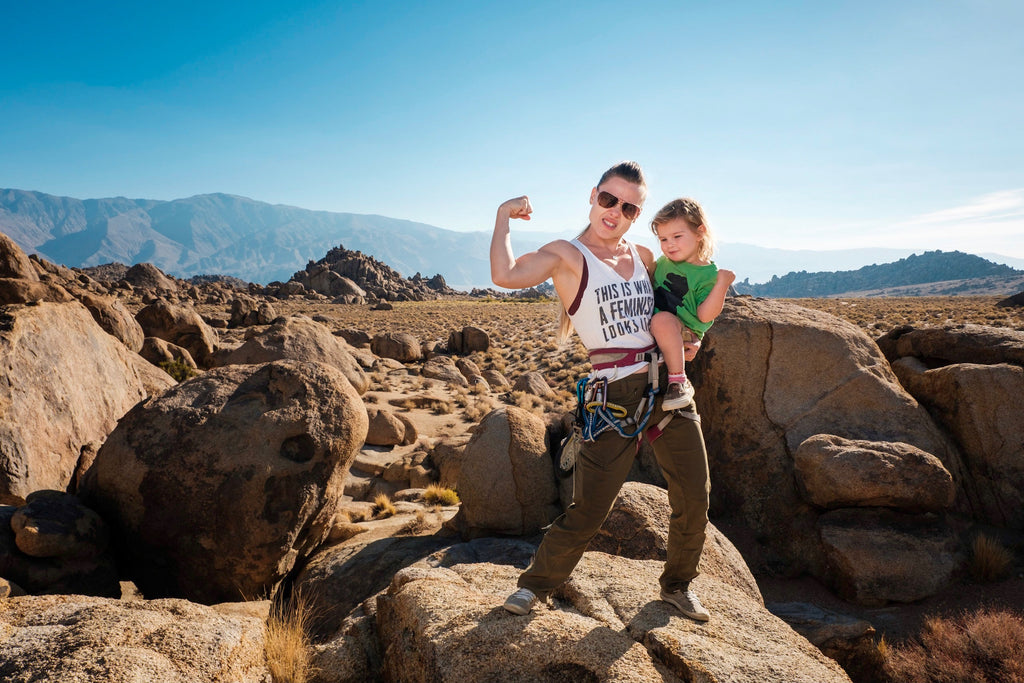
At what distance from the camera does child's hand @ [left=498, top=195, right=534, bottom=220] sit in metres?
2.95

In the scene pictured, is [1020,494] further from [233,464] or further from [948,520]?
[233,464]

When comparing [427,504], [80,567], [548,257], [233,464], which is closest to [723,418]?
[427,504]

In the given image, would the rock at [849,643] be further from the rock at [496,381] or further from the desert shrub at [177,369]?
the rock at [496,381]

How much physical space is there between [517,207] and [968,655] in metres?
4.74

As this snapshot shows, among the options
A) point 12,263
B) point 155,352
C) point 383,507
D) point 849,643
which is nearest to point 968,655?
point 849,643

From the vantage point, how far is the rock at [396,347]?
23.5m

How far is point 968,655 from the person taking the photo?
4055 millimetres

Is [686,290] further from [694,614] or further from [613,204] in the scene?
[694,614]

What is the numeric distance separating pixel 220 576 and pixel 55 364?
11.7 ft

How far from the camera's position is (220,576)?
511cm

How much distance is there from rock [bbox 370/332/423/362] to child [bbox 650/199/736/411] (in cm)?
2101

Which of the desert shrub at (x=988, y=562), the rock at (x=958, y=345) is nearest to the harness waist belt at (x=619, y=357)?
the desert shrub at (x=988, y=562)

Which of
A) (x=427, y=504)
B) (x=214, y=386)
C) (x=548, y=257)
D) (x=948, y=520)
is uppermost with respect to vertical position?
(x=548, y=257)

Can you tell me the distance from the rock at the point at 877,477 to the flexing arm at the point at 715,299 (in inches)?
157
